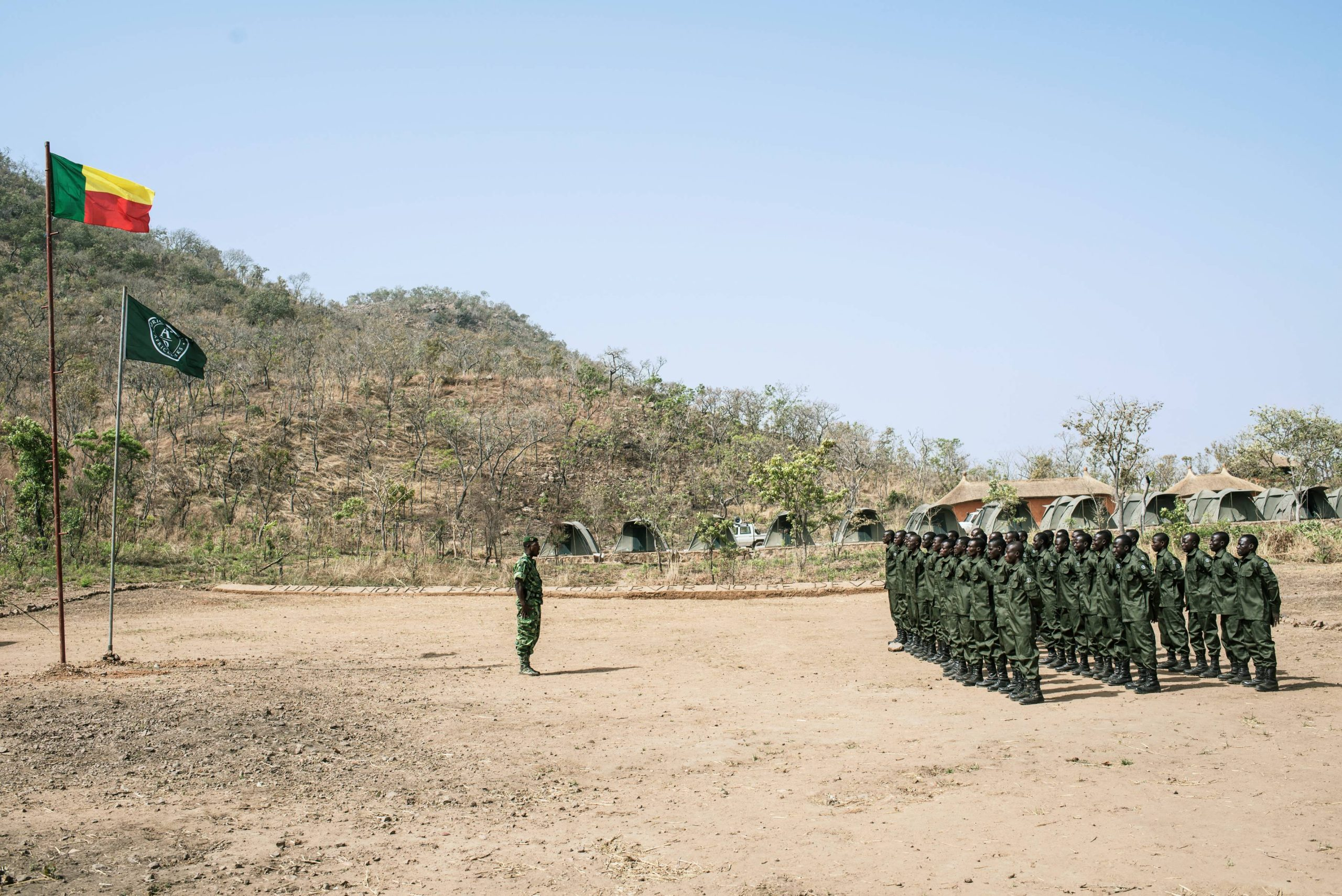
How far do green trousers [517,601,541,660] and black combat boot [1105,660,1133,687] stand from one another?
21.6 ft

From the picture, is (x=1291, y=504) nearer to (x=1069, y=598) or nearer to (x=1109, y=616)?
(x=1069, y=598)

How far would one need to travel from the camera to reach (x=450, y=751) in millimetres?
7797


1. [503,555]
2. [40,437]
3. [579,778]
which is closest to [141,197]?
[579,778]

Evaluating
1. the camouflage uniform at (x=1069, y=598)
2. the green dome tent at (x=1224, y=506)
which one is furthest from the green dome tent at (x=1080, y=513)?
the camouflage uniform at (x=1069, y=598)

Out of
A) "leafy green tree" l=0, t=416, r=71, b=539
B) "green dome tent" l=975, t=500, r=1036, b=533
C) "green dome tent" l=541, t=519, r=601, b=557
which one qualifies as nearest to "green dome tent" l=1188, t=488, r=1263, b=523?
"green dome tent" l=975, t=500, r=1036, b=533

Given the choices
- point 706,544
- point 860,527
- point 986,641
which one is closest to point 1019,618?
point 986,641

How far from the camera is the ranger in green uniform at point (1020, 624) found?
9445 millimetres

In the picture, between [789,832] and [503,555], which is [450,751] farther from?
[503,555]

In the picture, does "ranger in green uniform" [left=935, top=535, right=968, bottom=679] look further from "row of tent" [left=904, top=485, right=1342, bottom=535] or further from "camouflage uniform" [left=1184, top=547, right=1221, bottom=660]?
"row of tent" [left=904, top=485, right=1342, bottom=535]

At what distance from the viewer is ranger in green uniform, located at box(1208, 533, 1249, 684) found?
972 centimetres

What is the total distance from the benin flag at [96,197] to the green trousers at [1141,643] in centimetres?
1233

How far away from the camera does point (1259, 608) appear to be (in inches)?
376

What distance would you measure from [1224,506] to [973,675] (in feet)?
86.3

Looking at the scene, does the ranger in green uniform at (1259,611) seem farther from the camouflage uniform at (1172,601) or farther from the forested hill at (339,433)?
the forested hill at (339,433)
